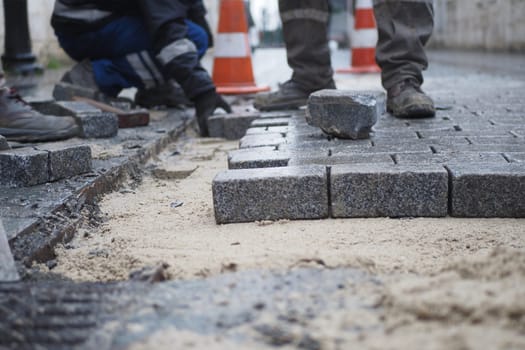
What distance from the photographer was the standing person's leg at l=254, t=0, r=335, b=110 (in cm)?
378

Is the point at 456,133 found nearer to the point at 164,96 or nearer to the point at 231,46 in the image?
the point at 164,96

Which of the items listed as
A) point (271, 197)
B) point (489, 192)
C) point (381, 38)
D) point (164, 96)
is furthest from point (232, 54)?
point (489, 192)

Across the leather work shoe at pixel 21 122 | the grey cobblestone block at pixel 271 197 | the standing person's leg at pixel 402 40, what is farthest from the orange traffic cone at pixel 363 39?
the grey cobblestone block at pixel 271 197

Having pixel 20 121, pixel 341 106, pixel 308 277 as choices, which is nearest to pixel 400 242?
pixel 308 277

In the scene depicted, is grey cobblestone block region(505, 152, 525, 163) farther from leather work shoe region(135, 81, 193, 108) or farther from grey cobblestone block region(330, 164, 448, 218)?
leather work shoe region(135, 81, 193, 108)

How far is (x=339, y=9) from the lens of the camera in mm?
24094

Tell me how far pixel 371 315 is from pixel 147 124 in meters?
2.86

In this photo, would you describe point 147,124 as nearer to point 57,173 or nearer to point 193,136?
point 193,136

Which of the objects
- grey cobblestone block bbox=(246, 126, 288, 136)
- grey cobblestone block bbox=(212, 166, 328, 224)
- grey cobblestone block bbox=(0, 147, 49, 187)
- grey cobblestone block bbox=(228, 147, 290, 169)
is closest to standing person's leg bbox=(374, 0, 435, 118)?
grey cobblestone block bbox=(246, 126, 288, 136)

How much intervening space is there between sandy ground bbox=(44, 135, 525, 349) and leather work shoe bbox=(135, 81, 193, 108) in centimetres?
209

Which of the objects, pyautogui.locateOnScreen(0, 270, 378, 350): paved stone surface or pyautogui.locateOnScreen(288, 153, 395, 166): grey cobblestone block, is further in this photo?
pyautogui.locateOnScreen(288, 153, 395, 166): grey cobblestone block

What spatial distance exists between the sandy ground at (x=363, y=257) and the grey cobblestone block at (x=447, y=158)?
0.89 ft

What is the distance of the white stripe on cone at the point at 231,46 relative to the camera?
5.65 m

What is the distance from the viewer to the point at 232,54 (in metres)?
5.66
